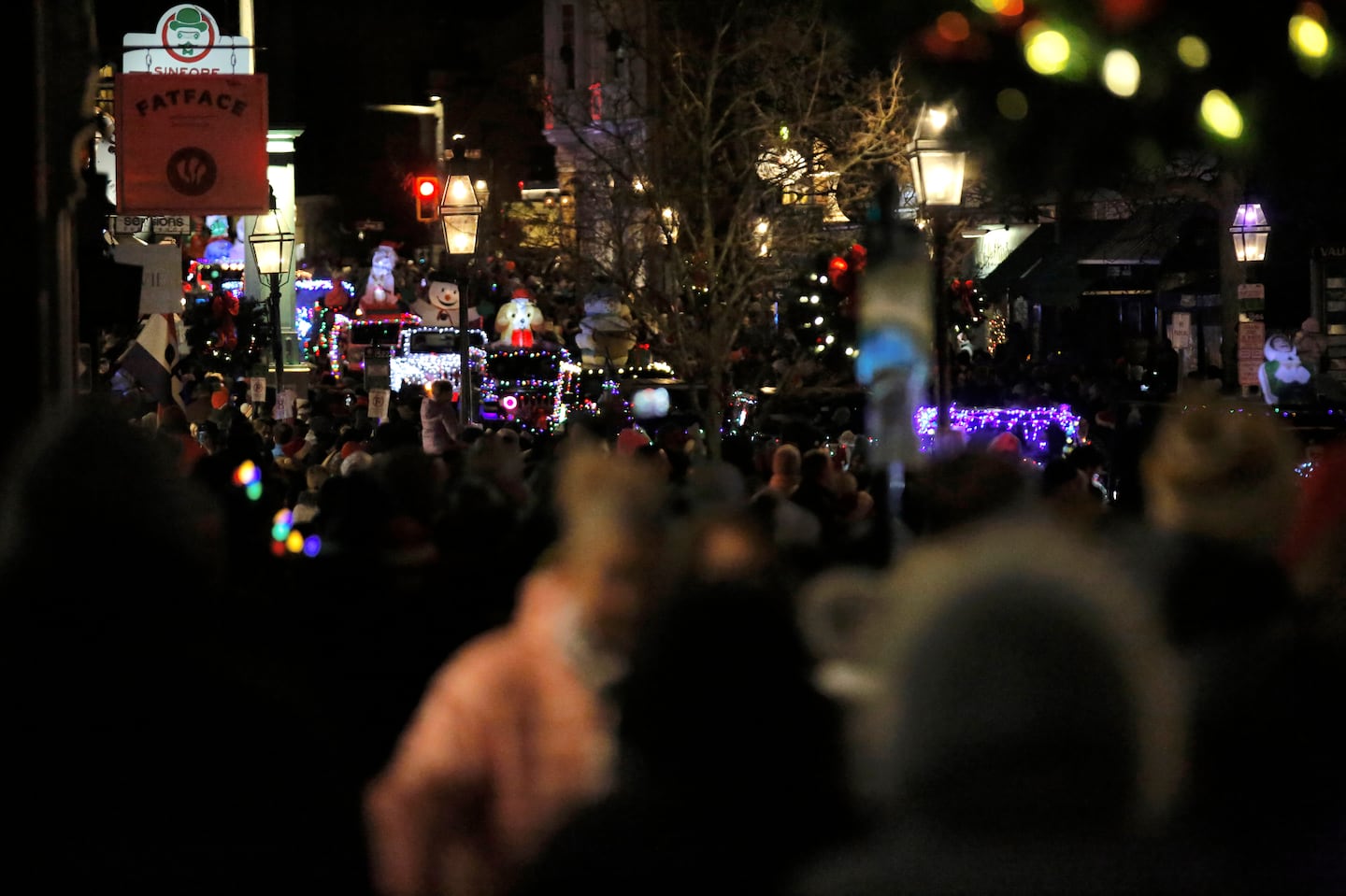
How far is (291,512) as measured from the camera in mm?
11062

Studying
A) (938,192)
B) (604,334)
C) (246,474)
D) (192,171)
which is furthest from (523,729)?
(604,334)

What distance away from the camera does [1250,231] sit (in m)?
23.1

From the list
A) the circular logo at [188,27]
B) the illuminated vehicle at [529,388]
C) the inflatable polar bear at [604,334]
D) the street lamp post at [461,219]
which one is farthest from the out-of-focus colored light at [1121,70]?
the circular logo at [188,27]

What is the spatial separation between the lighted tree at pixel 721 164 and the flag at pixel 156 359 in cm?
884

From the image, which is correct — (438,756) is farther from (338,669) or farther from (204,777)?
(338,669)

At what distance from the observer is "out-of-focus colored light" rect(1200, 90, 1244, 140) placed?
18.0ft

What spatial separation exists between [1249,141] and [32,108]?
15.1ft

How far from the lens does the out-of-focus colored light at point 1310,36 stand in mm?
5367

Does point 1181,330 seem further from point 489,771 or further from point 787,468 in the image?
point 489,771

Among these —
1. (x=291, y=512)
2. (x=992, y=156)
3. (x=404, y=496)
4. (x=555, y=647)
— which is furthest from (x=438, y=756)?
(x=291, y=512)

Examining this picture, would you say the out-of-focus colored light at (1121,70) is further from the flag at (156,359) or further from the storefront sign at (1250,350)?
the flag at (156,359)

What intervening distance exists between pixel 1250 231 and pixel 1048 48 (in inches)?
750

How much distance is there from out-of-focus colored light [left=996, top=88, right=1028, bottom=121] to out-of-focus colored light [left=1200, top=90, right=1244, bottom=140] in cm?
59

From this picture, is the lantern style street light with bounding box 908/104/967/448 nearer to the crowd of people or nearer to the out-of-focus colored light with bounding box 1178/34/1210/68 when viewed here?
the out-of-focus colored light with bounding box 1178/34/1210/68
